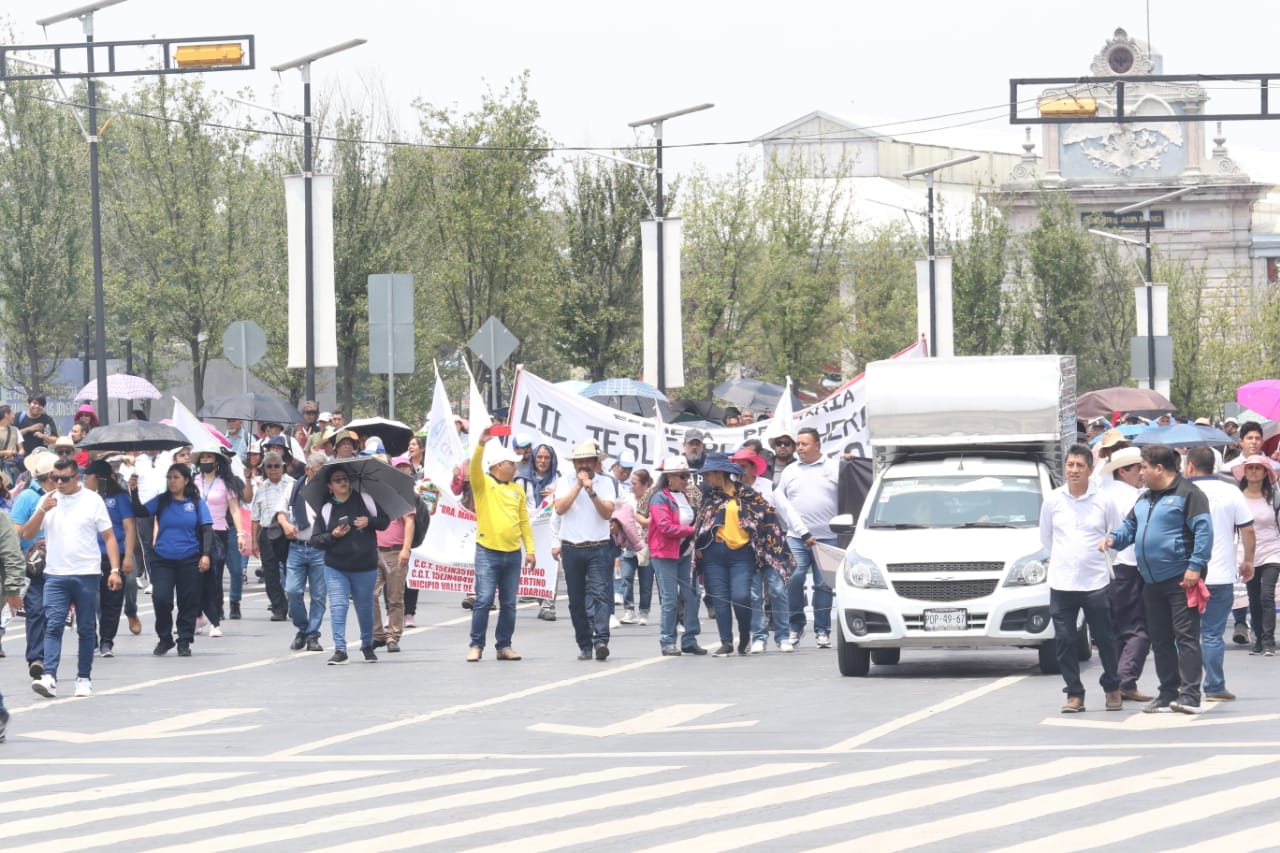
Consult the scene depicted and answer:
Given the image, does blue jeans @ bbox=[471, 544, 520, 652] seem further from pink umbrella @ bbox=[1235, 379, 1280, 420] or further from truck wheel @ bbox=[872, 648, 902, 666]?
pink umbrella @ bbox=[1235, 379, 1280, 420]

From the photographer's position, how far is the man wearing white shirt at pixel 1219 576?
50.8 feet

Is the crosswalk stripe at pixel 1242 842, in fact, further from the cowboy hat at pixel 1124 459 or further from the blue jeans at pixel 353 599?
the blue jeans at pixel 353 599

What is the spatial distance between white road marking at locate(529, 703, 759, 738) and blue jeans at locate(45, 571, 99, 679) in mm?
4112

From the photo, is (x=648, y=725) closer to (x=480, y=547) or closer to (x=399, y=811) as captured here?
(x=399, y=811)

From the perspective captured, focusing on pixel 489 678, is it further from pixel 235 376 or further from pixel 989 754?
Answer: pixel 235 376

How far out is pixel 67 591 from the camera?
1745cm

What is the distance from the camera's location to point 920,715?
15133 millimetres

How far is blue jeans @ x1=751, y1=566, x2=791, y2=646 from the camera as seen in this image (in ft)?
65.6

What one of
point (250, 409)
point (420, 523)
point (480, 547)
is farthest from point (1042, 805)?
point (250, 409)

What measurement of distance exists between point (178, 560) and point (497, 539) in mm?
3079

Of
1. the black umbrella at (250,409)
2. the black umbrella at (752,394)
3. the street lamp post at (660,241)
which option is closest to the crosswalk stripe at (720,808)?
the black umbrella at (250,409)

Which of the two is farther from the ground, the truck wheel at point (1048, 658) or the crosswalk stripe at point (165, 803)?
the crosswalk stripe at point (165, 803)

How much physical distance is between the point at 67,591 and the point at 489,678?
3.17 metres

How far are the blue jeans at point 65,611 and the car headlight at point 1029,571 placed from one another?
6.69 m
